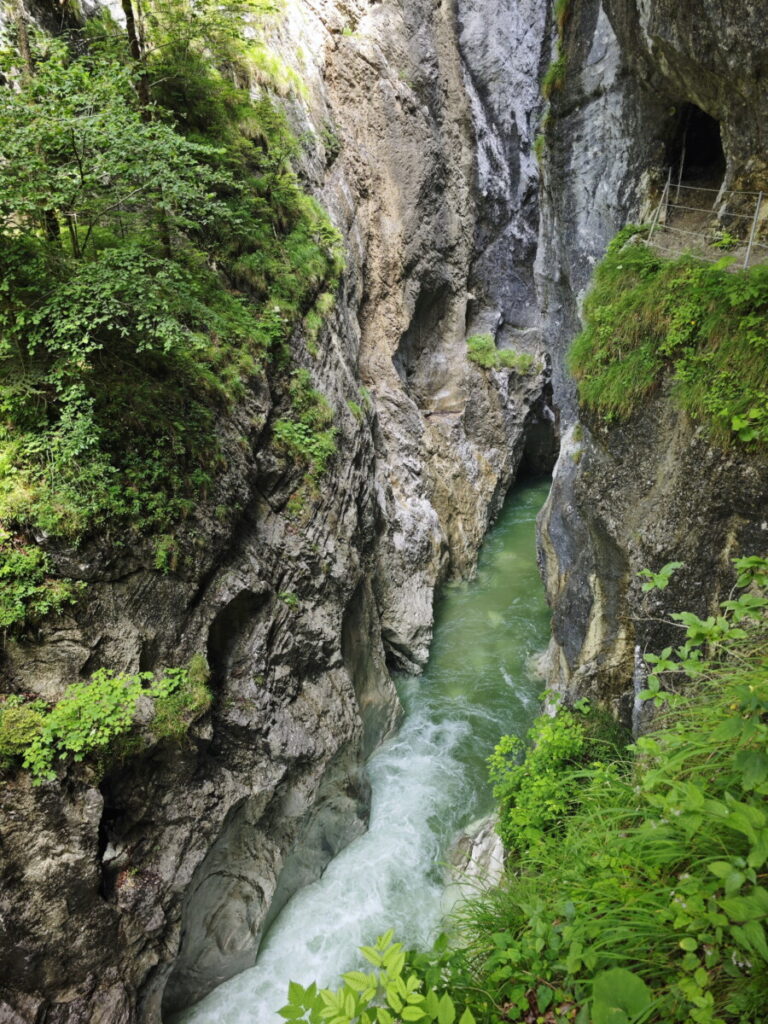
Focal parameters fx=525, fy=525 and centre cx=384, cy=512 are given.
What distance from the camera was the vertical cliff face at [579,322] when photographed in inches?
206

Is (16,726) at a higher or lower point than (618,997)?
lower

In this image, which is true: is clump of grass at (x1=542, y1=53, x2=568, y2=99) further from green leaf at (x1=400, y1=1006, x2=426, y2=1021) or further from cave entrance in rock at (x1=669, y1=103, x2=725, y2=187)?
green leaf at (x1=400, y1=1006, x2=426, y2=1021)

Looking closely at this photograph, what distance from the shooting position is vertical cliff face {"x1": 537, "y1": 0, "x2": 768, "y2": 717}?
5242 millimetres

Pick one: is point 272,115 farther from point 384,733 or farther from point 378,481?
point 384,733

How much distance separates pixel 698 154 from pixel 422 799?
10901 millimetres

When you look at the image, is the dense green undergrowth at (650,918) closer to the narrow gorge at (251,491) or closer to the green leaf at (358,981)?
the green leaf at (358,981)

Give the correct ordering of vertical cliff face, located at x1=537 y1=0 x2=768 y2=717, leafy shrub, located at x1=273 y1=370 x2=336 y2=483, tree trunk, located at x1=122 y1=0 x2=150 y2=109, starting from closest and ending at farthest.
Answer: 1. vertical cliff face, located at x1=537 y1=0 x2=768 y2=717
2. tree trunk, located at x1=122 y1=0 x2=150 y2=109
3. leafy shrub, located at x1=273 y1=370 x2=336 y2=483

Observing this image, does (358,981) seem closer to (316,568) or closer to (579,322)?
(316,568)

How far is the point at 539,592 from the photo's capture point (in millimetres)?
14555

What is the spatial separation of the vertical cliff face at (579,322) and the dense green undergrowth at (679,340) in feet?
0.95

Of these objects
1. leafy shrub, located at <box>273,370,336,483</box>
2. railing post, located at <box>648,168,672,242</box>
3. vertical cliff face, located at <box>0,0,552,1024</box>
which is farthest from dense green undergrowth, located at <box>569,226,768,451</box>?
vertical cliff face, located at <box>0,0,552,1024</box>

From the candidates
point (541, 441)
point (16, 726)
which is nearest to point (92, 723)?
point (16, 726)

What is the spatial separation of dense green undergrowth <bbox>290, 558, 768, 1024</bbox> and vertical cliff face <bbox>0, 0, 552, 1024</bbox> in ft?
12.9

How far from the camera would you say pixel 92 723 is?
15.9ft
